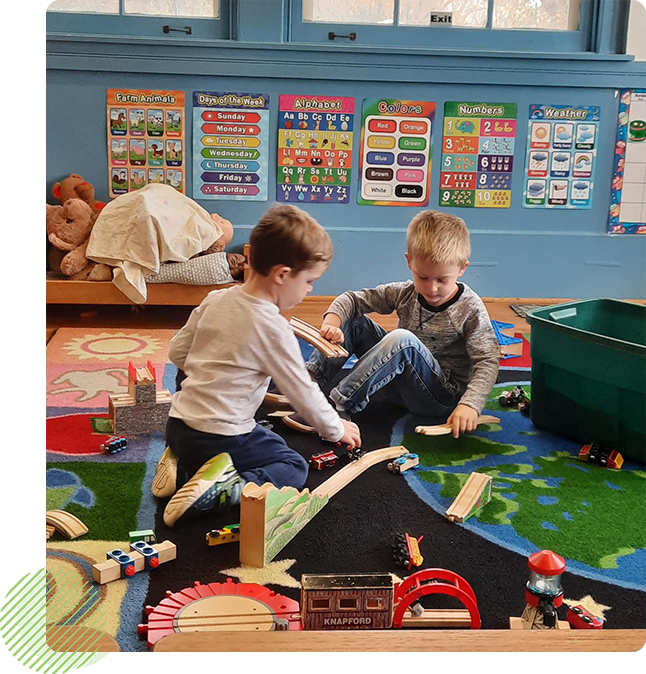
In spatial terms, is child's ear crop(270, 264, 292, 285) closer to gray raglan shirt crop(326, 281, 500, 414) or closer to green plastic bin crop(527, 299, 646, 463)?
gray raglan shirt crop(326, 281, 500, 414)

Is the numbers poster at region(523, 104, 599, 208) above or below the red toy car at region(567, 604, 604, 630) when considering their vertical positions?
above

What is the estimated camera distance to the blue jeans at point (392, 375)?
1.04 metres

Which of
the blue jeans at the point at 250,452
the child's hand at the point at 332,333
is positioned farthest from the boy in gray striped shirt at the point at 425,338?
the blue jeans at the point at 250,452

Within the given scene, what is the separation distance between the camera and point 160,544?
0.95 m

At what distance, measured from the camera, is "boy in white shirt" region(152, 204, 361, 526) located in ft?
3.09

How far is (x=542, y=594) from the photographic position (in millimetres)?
848

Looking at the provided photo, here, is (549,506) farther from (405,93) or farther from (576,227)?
(405,93)

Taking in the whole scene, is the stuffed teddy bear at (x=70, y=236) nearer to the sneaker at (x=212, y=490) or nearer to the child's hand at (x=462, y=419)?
the sneaker at (x=212, y=490)

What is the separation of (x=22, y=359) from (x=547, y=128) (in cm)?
66

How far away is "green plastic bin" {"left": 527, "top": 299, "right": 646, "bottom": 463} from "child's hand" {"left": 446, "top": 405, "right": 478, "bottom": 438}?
0.14m

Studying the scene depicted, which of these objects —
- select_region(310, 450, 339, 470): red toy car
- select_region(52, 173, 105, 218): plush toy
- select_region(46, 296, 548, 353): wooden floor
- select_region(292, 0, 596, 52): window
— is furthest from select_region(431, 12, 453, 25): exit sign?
select_region(310, 450, 339, 470): red toy car

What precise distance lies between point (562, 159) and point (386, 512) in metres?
0.50

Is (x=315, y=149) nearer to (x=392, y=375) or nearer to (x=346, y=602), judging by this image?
(x=392, y=375)

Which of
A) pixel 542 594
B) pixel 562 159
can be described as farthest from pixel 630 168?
pixel 542 594
